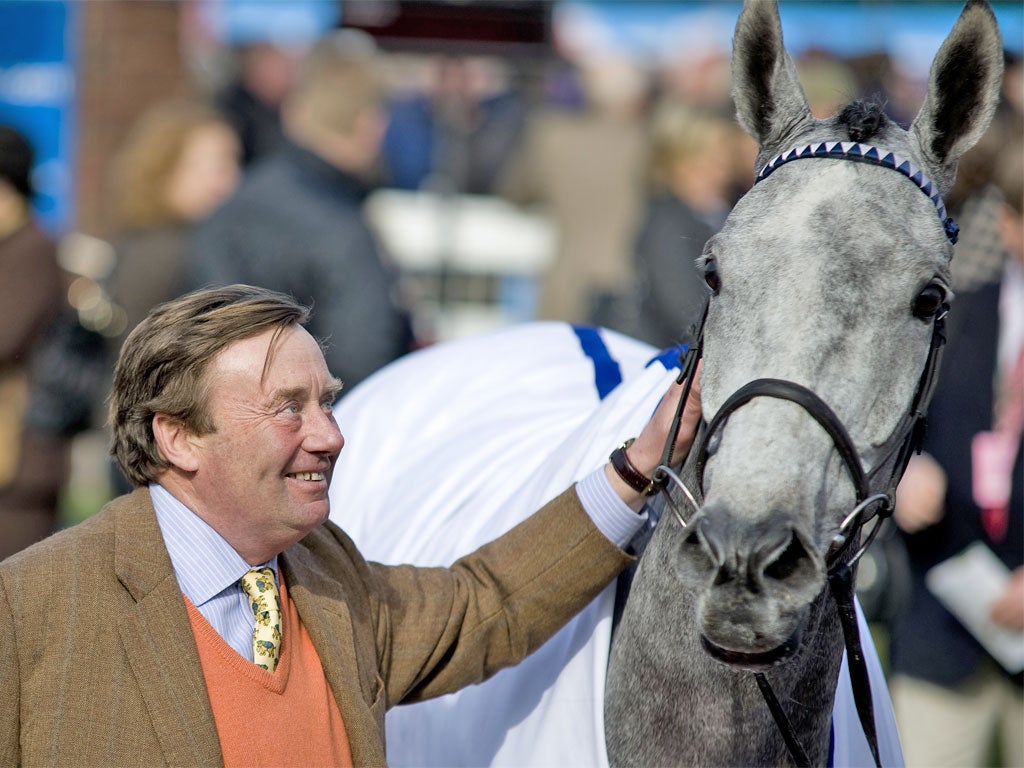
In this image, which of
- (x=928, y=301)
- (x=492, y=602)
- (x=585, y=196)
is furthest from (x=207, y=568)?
(x=585, y=196)

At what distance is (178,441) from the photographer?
99.2 inches

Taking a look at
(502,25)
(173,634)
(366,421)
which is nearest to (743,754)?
(173,634)

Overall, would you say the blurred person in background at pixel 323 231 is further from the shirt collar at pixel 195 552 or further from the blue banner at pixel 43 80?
the blue banner at pixel 43 80

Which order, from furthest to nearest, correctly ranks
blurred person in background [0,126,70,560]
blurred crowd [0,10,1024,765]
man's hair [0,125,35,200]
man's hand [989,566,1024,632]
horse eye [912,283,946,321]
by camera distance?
man's hair [0,125,35,200], blurred person in background [0,126,70,560], blurred crowd [0,10,1024,765], man's hand [989,566,1024,632], horse eye [912,283,946,321]

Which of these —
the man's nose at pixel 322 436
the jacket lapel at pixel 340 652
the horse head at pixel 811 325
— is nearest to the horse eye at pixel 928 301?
the horse head at pixel 811 325

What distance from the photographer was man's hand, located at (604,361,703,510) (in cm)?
262

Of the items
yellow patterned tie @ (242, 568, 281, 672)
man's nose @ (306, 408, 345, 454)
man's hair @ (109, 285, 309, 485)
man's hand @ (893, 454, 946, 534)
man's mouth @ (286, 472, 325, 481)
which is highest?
man's hair @ (109, 285, 309, 485)

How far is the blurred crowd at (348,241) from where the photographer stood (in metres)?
4.64

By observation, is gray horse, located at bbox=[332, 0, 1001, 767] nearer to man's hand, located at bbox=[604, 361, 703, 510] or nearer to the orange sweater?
man's hand, located at bbox=[604, 361, 703, 510]

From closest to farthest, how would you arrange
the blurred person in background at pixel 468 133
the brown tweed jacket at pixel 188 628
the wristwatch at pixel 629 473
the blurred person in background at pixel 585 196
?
the brown tweed jacket at pixel 188 628 → the wristwatch at pixel 629 473 → the blurred person in background at pixel 585 196 → the blurred person in background at pixel 468 133

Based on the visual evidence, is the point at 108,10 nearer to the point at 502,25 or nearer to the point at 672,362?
the point at 502,25

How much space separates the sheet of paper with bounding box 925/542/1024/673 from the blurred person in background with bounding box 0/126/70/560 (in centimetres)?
322

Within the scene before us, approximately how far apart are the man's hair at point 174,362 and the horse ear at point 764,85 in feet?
3.11

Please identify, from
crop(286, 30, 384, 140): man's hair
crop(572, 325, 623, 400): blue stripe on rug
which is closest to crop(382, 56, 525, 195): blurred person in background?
crop(286, 30, 384, 140): man's hair
